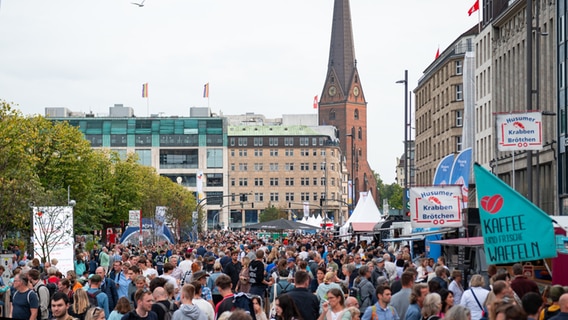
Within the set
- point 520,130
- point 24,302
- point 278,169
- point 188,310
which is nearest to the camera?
point 188,310

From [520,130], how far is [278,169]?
169m

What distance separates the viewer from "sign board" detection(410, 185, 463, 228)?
25.7 m

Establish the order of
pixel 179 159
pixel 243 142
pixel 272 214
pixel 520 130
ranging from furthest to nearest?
1. pixel 243 142
2. pixel 272 214
3. pixel 179 159
4. pixel 520 130

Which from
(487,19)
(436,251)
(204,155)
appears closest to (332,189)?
(204,155)

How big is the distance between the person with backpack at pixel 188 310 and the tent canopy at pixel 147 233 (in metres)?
43.3

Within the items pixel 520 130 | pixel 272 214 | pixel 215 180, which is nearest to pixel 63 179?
pixel 520 130

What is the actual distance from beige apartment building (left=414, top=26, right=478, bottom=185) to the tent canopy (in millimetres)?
24784

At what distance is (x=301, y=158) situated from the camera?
192375 millimetres

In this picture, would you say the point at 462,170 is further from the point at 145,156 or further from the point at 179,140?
the point at 145,156

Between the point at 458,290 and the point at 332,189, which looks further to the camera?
→ the point at 332,189

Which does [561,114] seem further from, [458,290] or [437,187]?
[458,290]

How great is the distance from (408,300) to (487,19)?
5673cm

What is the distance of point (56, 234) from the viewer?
35438 mm

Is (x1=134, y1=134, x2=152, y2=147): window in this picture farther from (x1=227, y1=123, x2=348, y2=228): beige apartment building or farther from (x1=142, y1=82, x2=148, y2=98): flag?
(x1=227, y1=123, x2=348, y2=228): beige apartment building
